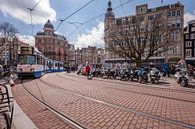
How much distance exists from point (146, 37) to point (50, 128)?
25.9 meters

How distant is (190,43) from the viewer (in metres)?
50.2

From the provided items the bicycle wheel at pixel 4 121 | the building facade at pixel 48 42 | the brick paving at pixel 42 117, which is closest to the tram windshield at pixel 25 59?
the brick paving at pixel 42 117

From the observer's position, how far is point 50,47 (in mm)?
84000

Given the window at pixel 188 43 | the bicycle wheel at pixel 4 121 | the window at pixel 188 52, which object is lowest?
the bicycle wheel at pixel 4 121

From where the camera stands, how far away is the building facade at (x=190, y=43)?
162ft

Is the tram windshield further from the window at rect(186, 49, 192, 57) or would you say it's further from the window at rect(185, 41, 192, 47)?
the window at rect(185, 41, 192, 47)

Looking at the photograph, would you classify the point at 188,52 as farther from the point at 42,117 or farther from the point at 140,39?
the point at 42,117

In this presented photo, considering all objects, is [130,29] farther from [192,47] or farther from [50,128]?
[50,128]

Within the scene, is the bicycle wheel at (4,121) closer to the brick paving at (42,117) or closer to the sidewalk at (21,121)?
the sidewalk at (21,121)

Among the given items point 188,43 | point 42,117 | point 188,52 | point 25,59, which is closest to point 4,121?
point 42,117

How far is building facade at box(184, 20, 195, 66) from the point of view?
49.4 meters

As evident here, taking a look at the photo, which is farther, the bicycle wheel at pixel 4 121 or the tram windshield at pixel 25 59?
the tram windshield at pixel 25 59

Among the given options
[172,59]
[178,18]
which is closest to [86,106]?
[172,59]

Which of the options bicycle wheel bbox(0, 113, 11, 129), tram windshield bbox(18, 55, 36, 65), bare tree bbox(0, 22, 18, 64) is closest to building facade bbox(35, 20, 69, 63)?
bare tree bbox(0, 22, 18, 64)
